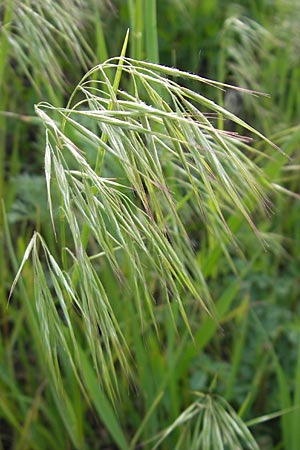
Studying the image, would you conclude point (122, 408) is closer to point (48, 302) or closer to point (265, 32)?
point (48, 302)

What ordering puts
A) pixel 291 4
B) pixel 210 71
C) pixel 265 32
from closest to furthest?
pixel 265 32 → pixel 291 4 → pixel 210 71

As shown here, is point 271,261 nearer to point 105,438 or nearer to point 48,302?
point 105,438

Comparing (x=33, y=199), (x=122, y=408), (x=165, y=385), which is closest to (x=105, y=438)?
(x=122, y=408)

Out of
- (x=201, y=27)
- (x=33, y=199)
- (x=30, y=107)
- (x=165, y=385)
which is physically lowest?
(x=165, y=385)

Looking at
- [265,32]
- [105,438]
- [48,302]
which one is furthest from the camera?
[265,32]

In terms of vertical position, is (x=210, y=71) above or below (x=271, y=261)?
above

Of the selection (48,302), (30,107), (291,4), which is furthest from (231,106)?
(48,302)

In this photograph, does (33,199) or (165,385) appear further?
(33,199)
